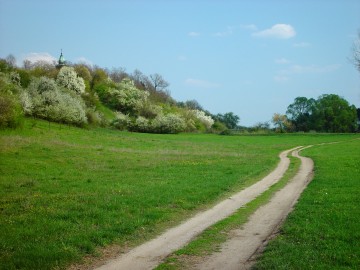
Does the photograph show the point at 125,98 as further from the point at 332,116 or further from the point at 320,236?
Answer: the point at 320,236

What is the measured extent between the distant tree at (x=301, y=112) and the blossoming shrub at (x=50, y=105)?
104749 mm

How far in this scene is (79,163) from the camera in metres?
31.2

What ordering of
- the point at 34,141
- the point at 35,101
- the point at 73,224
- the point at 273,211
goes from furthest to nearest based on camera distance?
1. the point at 35,101
2. the point at 34,141
3. the point at 273,211
4. the point at 73,224

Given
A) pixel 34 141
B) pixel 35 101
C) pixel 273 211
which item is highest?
pixel 35 101

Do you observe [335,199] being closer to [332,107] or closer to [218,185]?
[218,185]

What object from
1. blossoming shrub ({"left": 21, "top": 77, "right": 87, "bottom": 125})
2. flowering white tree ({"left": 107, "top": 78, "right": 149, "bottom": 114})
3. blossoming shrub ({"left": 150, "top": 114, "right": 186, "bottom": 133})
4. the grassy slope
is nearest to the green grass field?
the grassy slope

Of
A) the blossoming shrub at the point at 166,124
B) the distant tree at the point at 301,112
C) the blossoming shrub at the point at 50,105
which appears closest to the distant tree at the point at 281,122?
the distant tree at the point at 301,112

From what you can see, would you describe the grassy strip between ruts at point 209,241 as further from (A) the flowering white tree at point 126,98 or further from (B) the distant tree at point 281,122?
(B) the distant tree at point 281,122

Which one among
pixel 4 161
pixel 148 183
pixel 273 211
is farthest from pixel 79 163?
pixel 273 211

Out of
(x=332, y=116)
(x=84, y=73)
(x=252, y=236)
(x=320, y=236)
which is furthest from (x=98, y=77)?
(x=320, y=236)

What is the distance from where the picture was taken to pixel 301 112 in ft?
507

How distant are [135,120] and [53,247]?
100049mm

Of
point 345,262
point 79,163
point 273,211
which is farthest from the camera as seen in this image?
point 79,163

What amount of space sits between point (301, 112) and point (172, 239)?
153 meters
